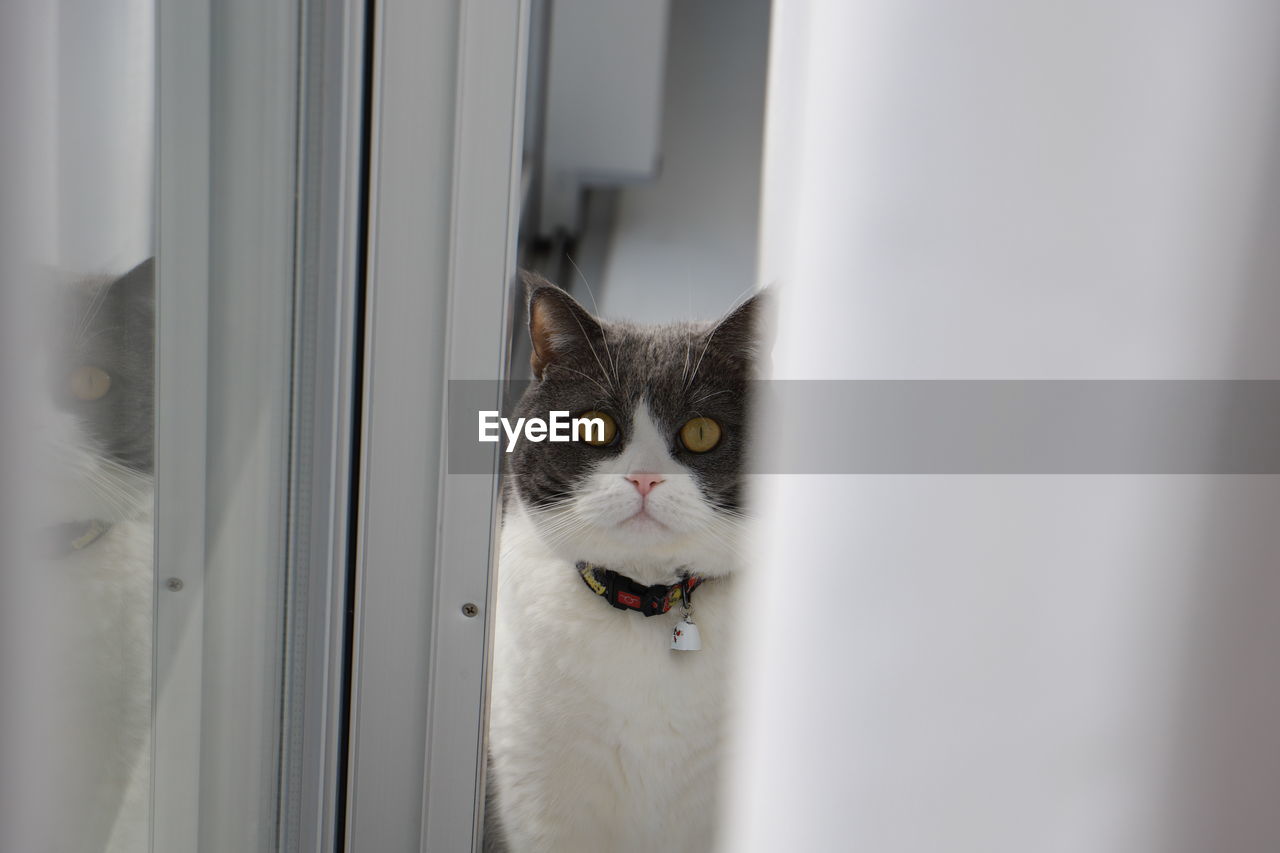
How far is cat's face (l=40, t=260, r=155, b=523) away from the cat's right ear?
1.32ft

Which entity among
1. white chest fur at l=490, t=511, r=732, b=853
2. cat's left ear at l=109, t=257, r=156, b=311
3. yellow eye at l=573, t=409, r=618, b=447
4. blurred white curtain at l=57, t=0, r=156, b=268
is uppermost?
blurred white curtain at l=57, t=0, r=156, b=268

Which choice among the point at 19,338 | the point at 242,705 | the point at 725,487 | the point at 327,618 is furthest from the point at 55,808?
the point at 725,487

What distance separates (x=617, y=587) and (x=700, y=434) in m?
0.19

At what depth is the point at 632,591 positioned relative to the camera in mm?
882

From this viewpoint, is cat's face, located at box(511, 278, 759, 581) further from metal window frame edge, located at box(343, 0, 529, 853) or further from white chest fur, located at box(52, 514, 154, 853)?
white chest fur, located at box(52, 514, 154, 853)

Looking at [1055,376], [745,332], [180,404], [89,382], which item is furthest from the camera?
[745,332]

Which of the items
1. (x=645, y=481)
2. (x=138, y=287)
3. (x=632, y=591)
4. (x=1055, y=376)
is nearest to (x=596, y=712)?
(x=632, y=591)

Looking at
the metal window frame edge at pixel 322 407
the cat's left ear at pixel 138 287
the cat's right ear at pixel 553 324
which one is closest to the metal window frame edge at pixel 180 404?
the cat's left ear at pixel 138 287

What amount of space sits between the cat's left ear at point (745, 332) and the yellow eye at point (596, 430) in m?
0.14

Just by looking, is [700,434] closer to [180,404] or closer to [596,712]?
[596,712]

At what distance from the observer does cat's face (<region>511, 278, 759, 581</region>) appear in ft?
2.76

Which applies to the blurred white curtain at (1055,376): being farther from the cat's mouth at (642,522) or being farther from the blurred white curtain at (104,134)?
the cat's mouth at (642,522)

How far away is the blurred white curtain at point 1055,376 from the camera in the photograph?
15 cm

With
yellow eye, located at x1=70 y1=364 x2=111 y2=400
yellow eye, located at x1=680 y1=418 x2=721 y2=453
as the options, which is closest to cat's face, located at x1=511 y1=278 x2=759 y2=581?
yellow eye, located at x1=680 y1=418 x2=721 y2=453
